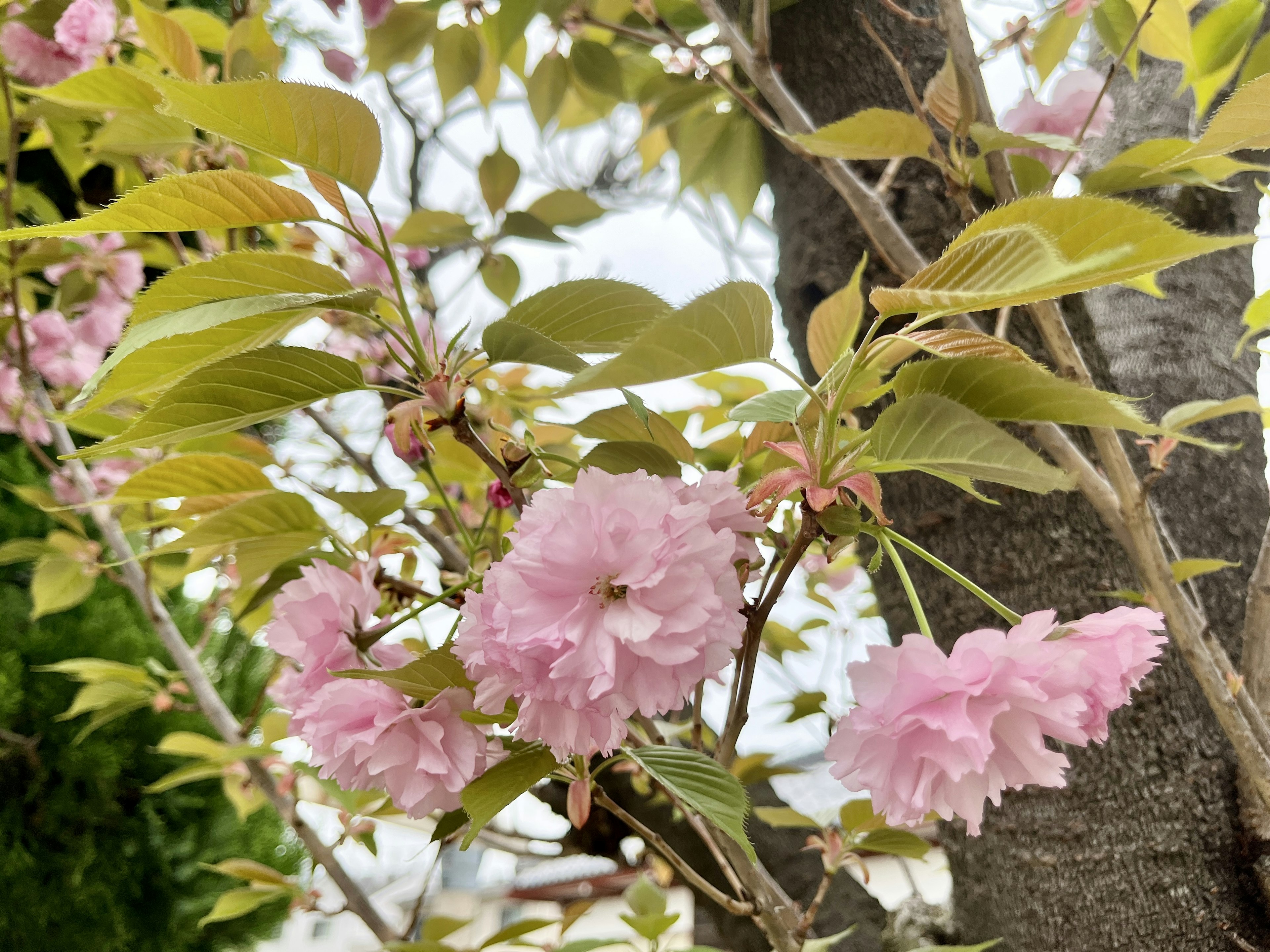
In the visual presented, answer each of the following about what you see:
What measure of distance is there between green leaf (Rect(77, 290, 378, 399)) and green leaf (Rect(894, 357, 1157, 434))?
20 centimetres

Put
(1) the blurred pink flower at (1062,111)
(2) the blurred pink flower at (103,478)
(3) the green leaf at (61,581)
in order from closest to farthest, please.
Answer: (1) the blurred pink flower at (1062,111), (3) the green leaf at (61,581), (2) the blurred pink flower at (103,478)

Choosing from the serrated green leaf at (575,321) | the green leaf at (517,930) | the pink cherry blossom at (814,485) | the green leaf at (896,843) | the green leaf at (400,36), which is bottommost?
the green leaf at (517,930)

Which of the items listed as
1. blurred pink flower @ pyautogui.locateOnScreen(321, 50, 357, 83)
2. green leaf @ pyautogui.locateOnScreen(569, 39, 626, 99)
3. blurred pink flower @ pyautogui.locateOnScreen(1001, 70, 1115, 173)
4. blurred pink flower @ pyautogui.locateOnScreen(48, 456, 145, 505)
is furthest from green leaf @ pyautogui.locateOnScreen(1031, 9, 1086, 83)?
blurred pink flower @ pyautogui.locateOnScreen(48, 456, 145, 505)

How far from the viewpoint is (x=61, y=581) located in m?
0.90

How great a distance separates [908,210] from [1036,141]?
0.22 meters

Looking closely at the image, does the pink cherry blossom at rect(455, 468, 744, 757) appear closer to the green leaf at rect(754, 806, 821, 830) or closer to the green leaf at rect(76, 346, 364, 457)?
the green leaf at rect(76, 346, 364, 457)

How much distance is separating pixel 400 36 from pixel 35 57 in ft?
1.30

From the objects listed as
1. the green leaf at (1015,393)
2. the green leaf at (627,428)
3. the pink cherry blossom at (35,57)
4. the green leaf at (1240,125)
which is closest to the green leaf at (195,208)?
the green leaf at (627,428)

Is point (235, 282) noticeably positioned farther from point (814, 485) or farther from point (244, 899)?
point (244, 899)

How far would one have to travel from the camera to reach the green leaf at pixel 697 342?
0.23 m

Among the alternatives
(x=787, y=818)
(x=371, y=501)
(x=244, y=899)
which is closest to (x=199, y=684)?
(x=244, y=899)

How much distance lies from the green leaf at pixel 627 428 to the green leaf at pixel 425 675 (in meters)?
0.12

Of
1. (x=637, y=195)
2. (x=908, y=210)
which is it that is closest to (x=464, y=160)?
(x=908, y=210)

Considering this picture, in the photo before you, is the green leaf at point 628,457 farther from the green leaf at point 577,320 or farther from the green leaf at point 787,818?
the green leaf at point 787,818
